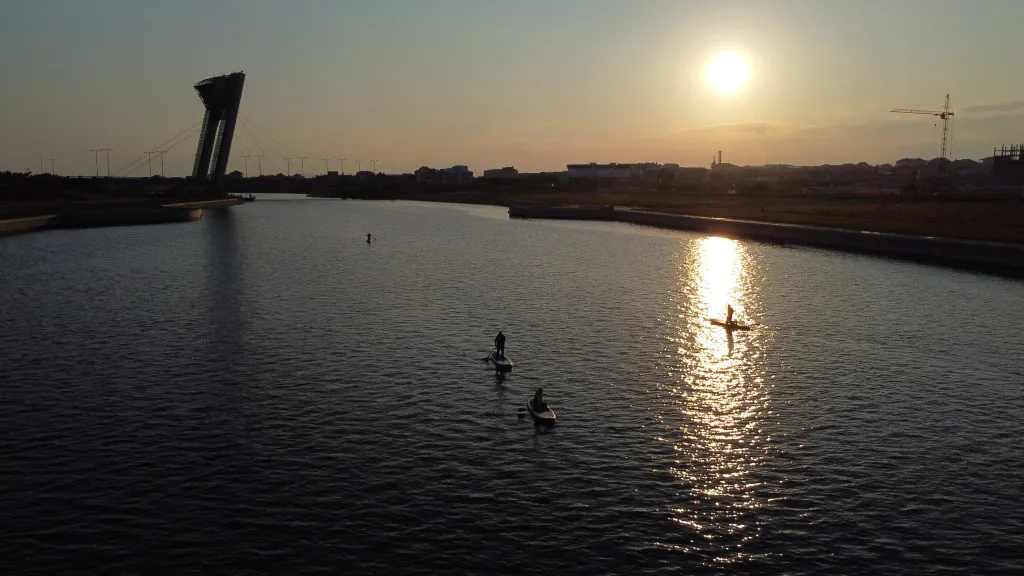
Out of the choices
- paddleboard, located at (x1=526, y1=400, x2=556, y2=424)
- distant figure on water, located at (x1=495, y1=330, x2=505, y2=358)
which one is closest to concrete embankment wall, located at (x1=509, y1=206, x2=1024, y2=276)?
distant figure on water, located at (x1=495, y1=330, x2=505, y2=358)

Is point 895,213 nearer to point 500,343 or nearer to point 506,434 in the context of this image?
point 500,343

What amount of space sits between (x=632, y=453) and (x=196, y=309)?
41020mm

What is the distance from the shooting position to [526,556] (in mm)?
21469

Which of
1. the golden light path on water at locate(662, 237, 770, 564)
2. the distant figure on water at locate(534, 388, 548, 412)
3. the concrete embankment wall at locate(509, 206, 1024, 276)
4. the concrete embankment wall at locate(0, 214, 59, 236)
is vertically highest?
the concrete embankment wall at locate(0, 214, 59, 236)

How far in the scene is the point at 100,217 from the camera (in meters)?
152

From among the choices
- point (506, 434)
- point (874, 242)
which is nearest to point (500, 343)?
point (506, 434)

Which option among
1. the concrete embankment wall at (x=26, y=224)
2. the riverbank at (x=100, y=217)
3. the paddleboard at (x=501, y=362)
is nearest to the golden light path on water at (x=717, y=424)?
the paddleboard at (x=501, y=362)

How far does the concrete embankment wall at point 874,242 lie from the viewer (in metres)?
85.2

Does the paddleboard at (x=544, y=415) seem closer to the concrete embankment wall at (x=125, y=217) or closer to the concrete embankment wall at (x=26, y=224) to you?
the concrete embankment wall at (x=26, y=224)

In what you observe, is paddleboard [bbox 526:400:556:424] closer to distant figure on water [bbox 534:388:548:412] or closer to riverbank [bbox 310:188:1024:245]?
distant figure on water [bbox 534:388:548:412]

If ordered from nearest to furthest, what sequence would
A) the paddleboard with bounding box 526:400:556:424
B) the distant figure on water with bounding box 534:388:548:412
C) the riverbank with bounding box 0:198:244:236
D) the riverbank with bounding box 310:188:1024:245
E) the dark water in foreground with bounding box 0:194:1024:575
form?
the dark water in foreground with bounding box 0:194:1024:575 < the paddleboard with bounding box 526:400:556:424 < the distant figure on water with bounding box 534:388:548:412 < the riverbank with bounding box 310:188:1024:245 < the riverbank with bounding box 0:198:244:236

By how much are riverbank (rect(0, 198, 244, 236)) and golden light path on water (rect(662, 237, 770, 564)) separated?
115723mm

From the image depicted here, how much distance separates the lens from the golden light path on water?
23594mm

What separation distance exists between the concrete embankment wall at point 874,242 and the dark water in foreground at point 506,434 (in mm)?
23033
